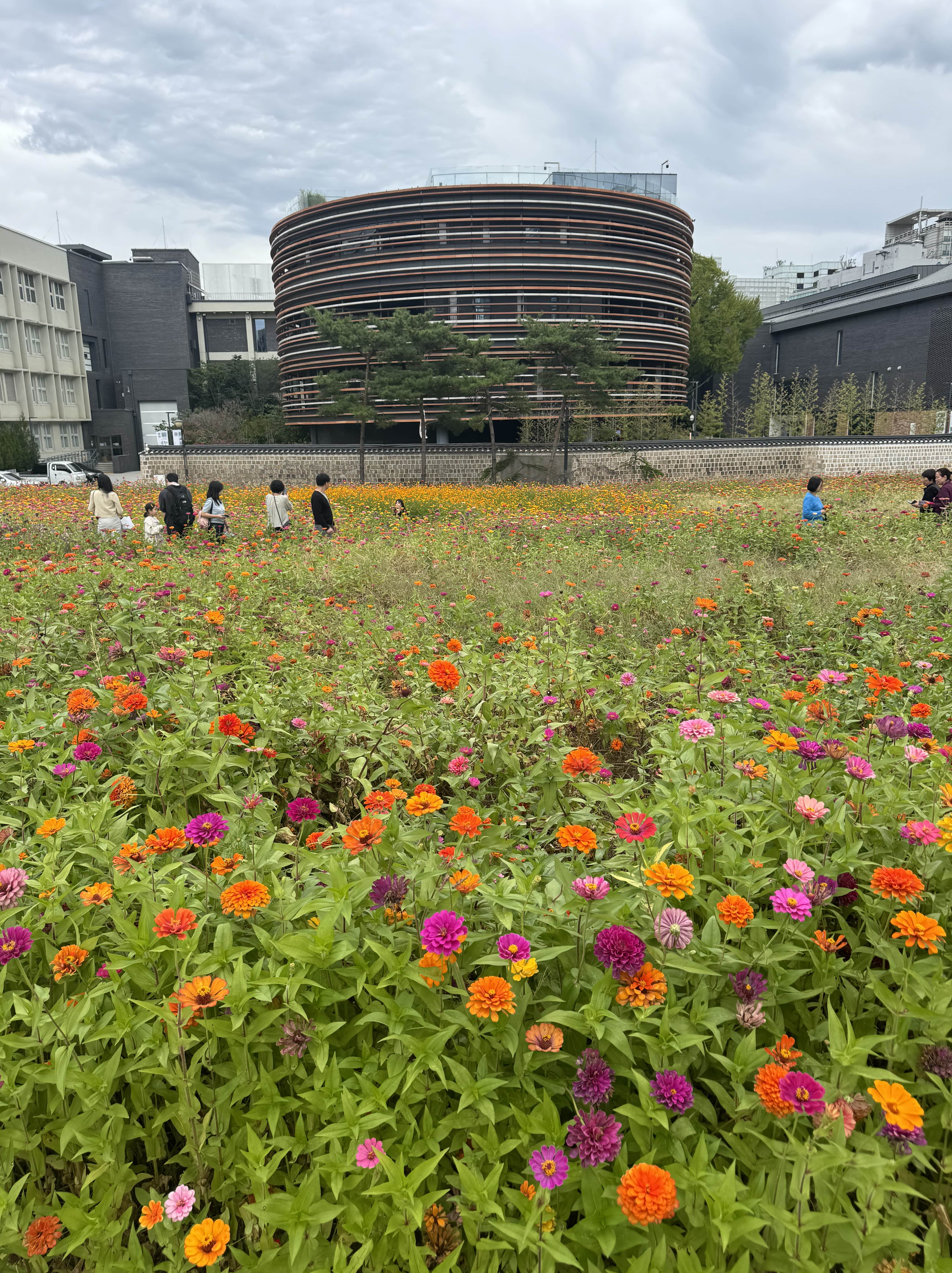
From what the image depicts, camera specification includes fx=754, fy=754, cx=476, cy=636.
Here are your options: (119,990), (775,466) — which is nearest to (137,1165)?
(119,990)

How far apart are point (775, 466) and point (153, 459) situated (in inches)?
925

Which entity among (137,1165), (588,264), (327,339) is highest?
(588,264)

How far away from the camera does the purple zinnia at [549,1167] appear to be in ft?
3.90

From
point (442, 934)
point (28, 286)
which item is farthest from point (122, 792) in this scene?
point (28, 286)

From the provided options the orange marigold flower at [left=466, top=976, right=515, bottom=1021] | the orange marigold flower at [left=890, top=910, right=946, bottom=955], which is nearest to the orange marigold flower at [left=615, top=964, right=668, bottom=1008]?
the orange marigold flower at [left=466, top=976, right=515, bottom=1021]

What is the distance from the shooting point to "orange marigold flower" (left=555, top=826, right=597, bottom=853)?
161 cm

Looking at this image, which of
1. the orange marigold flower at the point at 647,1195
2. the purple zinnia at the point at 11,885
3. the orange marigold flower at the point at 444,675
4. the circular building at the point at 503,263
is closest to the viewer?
the orange marigold flower at the point at 647,1195

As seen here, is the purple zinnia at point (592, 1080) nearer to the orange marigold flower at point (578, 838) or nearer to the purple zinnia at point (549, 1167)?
the purple zinnia at point (549, 1167)

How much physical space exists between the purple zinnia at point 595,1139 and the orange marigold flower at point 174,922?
819 millimetres

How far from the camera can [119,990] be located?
1647 mm

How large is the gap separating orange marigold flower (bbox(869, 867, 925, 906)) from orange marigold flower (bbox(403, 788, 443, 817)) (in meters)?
0.94

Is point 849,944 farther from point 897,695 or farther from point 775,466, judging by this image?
point 775,466

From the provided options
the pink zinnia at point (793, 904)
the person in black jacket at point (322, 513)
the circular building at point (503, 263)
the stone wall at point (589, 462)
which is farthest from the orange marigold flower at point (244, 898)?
the circular building at point (503, 263)

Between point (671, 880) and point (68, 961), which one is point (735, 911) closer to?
point (671, 880)
